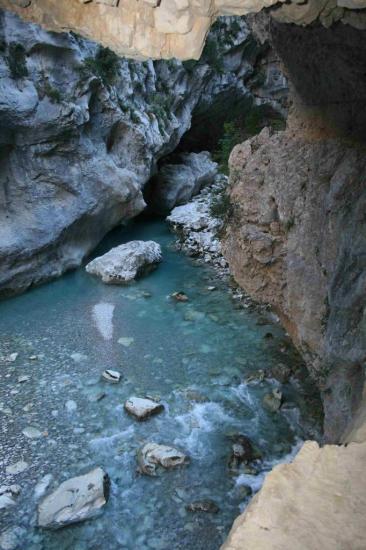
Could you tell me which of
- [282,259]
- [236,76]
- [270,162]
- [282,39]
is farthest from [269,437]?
[236,76]

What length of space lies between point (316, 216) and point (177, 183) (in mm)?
15338

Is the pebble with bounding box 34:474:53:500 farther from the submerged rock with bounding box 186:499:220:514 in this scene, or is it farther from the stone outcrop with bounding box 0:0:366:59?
the stone outcrop with bounding box 0:0:366:59

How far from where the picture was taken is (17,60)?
1143 cm

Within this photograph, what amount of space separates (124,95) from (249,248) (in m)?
9.52

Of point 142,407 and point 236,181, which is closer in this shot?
point 142,407

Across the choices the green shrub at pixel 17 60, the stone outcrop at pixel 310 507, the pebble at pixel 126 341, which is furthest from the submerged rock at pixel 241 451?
the green shrub at pixel 17 60

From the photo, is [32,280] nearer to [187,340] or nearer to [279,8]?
[187,340]

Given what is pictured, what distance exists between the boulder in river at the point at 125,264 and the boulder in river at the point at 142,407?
5.78 meters

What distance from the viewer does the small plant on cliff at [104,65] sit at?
42.9 ft

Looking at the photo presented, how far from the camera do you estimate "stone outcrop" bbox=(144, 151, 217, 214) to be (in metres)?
21.0

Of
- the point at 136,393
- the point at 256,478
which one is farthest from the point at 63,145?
the point at 256,478

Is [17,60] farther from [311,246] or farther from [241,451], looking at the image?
[241,451]

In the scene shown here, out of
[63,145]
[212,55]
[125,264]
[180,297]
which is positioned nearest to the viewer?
[180,297]

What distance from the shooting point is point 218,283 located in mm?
13094
